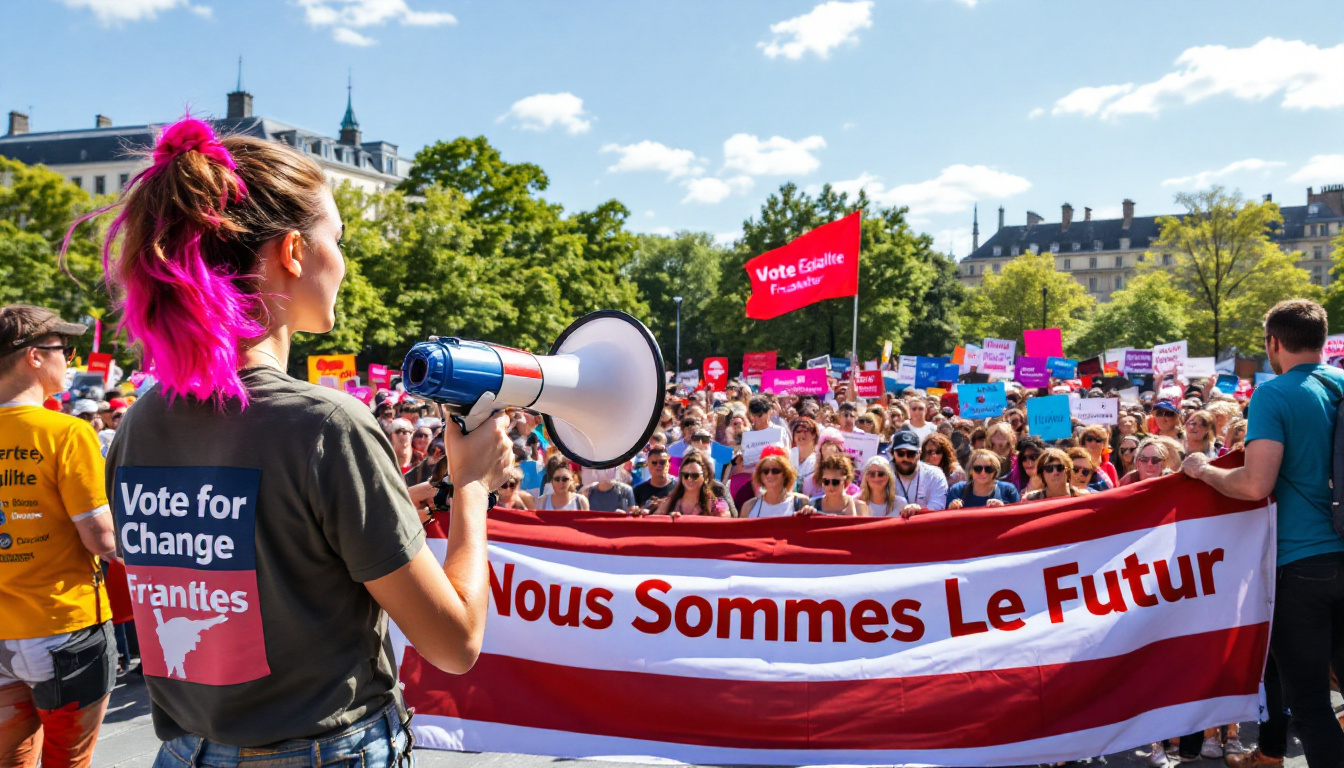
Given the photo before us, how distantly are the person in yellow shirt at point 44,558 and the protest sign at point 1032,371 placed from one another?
1668 cm

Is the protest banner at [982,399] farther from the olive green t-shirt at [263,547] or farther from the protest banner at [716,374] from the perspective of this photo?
the olive green t-shirt at [263,547]

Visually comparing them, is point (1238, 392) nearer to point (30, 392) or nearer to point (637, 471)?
point (637, 471)

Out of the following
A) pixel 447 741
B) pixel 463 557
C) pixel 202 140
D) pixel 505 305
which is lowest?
pixel 447 741

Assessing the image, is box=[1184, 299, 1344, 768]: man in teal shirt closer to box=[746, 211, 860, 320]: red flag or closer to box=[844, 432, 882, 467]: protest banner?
box=[844, 432, 882, 467]: protest banner

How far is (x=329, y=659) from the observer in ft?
4.65

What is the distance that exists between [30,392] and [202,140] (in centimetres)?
206

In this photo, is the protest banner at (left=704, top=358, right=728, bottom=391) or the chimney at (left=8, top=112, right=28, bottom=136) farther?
the chimney at (left=8, top=112, right=28, bottom=136)

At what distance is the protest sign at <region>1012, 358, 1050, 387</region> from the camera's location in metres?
17.6

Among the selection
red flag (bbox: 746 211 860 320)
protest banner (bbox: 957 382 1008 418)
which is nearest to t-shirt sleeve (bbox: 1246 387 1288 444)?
protest banner (bbox: 957 382 1008 418)

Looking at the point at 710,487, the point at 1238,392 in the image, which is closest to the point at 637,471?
the point at 710,487

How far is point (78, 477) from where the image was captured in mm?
2945

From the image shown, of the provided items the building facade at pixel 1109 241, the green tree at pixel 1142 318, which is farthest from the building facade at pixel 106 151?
the building facade at pixel 1109 241

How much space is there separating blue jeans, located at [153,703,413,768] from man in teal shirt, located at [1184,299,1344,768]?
3.33 meters

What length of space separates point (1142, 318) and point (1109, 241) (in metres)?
58.2
